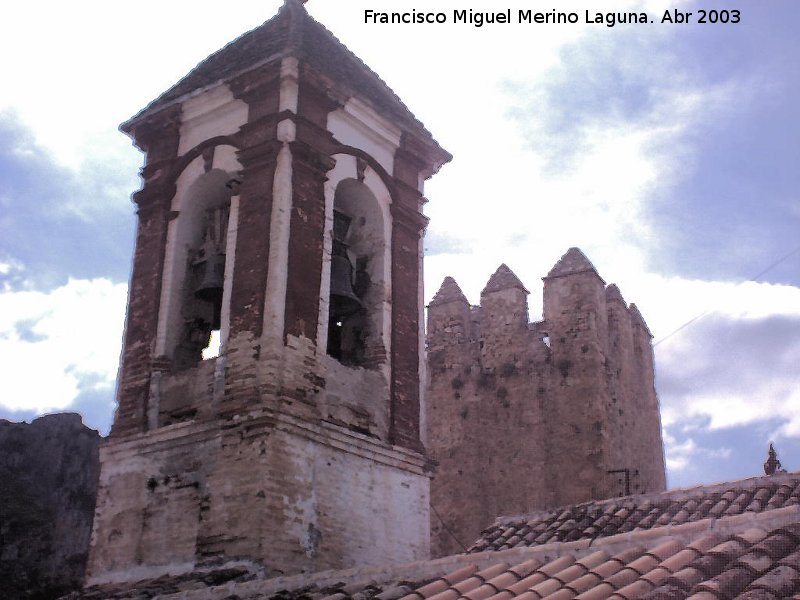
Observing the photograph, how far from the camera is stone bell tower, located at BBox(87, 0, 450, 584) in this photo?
8.88 metres

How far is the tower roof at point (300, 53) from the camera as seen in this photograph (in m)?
10.7

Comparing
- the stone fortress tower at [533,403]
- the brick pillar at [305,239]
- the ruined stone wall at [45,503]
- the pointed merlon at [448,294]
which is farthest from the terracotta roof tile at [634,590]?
the ruined stone wall at [45,503]

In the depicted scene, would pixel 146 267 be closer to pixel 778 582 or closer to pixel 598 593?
pixel 598 593

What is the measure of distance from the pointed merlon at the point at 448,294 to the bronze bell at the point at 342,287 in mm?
6003

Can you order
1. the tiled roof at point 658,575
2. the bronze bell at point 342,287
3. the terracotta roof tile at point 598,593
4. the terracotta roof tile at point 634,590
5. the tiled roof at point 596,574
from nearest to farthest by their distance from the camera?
1. the tiled roof at point 658,575
2. the tiled roof at point 596,574
3. the terracotta roof tile at point 634,590
4. the terracotta roof tile at point 598,593
5. the bronze bell at point 342,287

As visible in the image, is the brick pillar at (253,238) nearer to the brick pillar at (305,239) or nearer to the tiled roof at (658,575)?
the brick pillar at (305,239)

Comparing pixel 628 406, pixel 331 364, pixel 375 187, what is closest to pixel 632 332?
pixel 628 406

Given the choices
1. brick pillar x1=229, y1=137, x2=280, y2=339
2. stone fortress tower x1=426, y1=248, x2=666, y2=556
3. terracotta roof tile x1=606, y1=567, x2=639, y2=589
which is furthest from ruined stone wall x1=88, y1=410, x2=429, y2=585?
stone fortress tower x1=426, y1=248, x2=666, y2=556

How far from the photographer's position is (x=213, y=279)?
10164mm

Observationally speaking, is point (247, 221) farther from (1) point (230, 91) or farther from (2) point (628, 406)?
(2) point (628, 406)

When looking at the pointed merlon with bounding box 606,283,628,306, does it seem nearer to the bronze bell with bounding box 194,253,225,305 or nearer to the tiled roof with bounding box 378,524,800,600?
the bronze bell with bounding box 194,253,225,305

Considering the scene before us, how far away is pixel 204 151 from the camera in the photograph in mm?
10711

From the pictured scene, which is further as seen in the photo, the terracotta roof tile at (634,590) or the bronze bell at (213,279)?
the bronze bell at (213,279)

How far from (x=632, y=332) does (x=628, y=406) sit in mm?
1612
